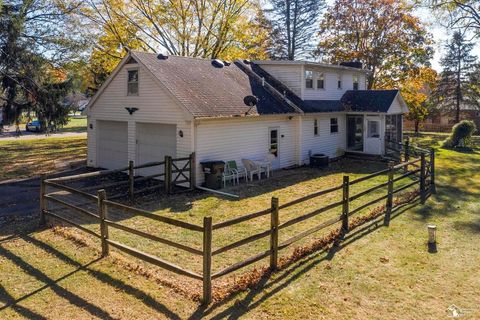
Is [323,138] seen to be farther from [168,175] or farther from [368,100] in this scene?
[168,175]

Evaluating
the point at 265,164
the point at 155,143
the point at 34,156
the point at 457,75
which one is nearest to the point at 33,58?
the point at 34,156

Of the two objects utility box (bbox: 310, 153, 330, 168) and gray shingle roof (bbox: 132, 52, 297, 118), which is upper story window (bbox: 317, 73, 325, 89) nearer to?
gray shingle roof (bbox: 132, 52, 297, 118)

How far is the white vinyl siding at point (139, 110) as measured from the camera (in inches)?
603

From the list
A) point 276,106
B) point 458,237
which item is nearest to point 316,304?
point 458,237

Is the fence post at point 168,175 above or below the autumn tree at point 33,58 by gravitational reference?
below

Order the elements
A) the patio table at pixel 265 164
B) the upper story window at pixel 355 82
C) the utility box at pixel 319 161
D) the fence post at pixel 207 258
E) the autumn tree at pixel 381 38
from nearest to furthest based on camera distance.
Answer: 1. the fence post at pixel 207 258
2. the patio table at pixel 265 164
3. the utility box at pixel 319 161
4. the upper story window at pixel 355 82
5. the autumn tree at pixel 381 38

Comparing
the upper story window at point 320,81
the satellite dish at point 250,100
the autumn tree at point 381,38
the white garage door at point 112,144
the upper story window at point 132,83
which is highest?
the autumn tree at point 381,38

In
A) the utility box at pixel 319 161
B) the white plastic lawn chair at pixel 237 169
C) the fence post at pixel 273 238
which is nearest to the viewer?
the fence post at pixel 273 238

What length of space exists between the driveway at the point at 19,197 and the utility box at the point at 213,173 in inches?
234

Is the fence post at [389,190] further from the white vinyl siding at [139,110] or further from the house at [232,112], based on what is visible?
the white vinyl siding at [139,110]

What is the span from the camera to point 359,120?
980 inches

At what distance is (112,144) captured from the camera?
19047 mm

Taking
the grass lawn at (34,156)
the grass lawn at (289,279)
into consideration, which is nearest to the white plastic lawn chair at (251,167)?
the grass lawn at (289,279)

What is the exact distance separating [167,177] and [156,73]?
4.76m
